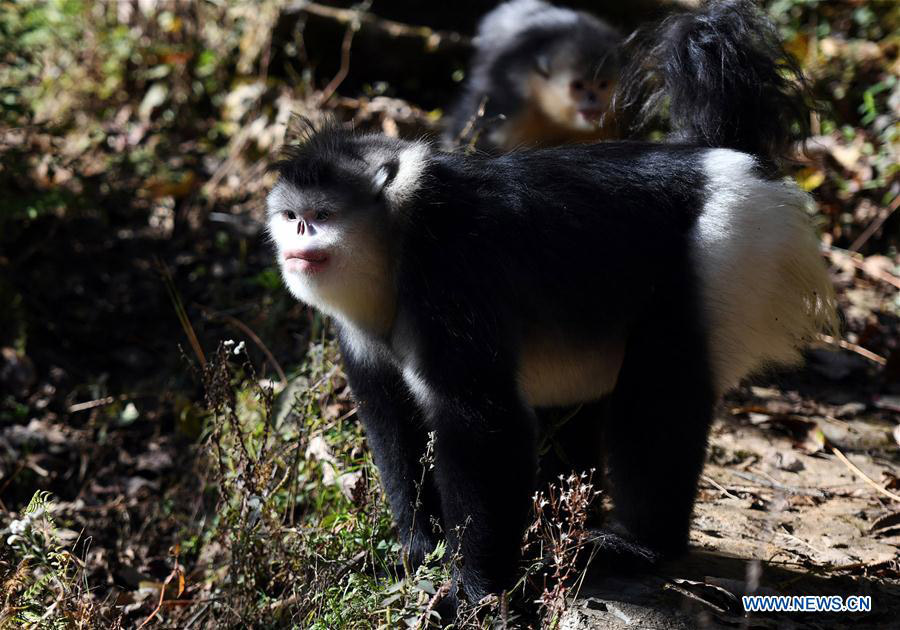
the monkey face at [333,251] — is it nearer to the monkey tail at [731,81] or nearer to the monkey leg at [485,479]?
the monkey leg at [485,479]

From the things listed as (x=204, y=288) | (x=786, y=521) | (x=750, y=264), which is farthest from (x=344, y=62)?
(x=786, y=521)

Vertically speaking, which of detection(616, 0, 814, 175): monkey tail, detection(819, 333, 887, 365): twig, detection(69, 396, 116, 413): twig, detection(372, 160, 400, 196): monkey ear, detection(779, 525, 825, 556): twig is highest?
detection(616, 0, 814, 175): monkey tail

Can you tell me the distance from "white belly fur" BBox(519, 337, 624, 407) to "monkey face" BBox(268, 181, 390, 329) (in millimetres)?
618

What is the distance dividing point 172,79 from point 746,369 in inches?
251

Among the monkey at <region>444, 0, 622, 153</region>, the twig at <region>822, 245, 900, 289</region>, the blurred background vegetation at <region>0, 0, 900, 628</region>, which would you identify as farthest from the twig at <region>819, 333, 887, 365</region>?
the monkey at <region>444, 0, 622, 153</region>

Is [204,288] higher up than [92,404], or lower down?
higher up

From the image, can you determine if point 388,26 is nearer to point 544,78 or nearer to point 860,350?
point 544,78

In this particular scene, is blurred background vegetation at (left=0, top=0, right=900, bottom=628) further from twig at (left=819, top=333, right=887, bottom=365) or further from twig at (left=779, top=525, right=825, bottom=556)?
twig at (left=779, top=525, right=825, bottom=556)

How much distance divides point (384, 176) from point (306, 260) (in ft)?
1.49

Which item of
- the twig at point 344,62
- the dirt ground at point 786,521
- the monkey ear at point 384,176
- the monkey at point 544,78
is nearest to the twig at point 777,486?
the dirt ground at point 786,521

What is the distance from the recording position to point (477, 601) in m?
3.45

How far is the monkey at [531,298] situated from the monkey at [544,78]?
3926 millimetres

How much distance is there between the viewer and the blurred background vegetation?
158 inches

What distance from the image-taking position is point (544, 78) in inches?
319
